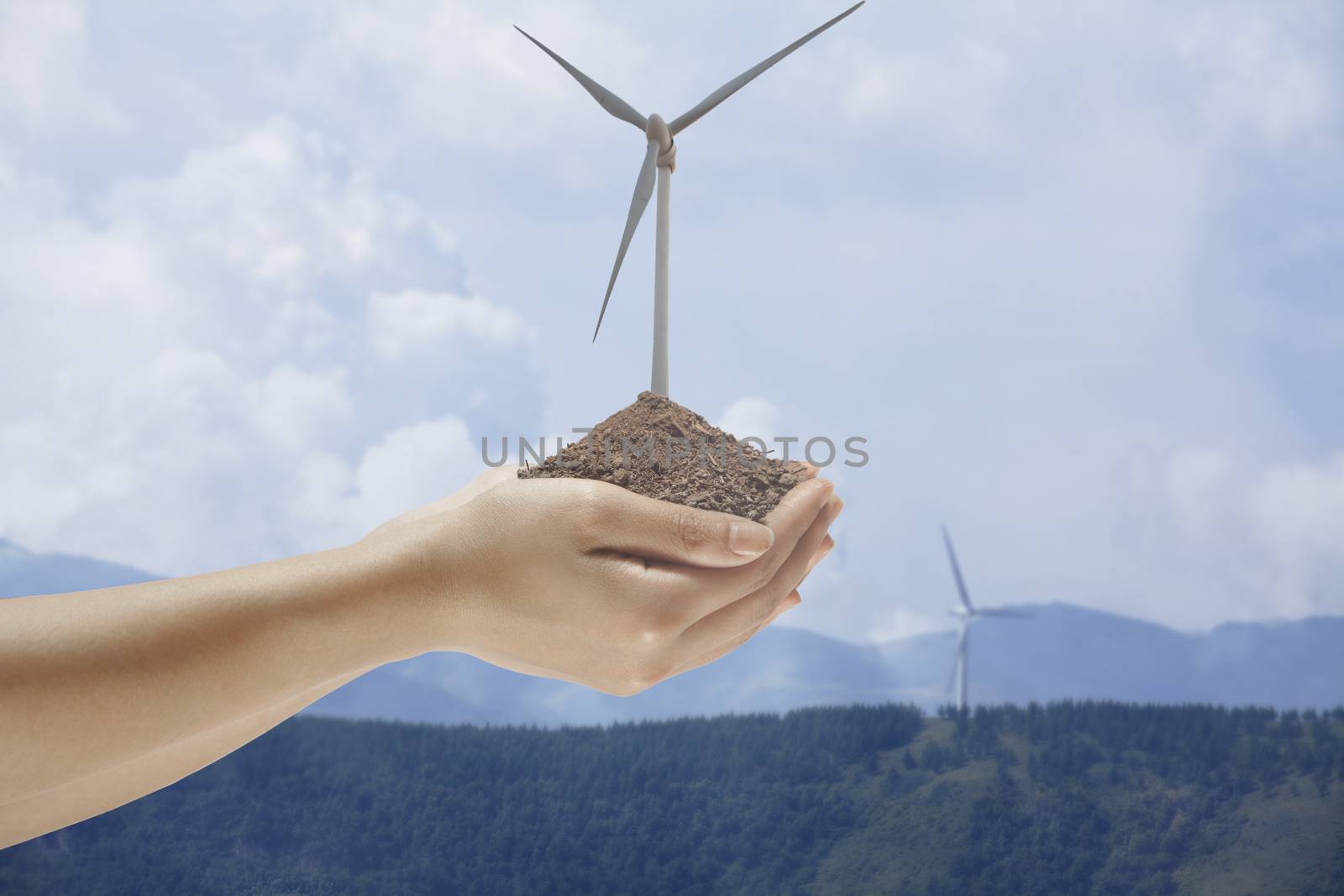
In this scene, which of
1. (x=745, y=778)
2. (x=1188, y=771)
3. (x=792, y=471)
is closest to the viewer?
(x=792, y=471)

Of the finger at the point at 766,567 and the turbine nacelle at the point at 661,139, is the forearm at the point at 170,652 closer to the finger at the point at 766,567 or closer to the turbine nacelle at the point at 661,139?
the finger at the point at 766,567

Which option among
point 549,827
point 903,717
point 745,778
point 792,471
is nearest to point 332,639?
point 792,471

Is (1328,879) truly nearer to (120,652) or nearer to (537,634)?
(537,634)

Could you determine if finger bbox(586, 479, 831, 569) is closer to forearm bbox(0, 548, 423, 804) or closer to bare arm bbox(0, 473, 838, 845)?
bare arm bbox(0, 473, 838, 845)

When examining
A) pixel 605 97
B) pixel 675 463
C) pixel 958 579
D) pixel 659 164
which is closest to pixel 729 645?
pixel 675 463

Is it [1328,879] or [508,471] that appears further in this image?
[1328,879]

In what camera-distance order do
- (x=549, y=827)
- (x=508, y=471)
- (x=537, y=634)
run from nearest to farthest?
1. (x=537, y=634)
2. (x=508, y=471)
3. (x=549, y=827)

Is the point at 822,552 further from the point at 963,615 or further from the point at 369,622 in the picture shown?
the point at 963,615
